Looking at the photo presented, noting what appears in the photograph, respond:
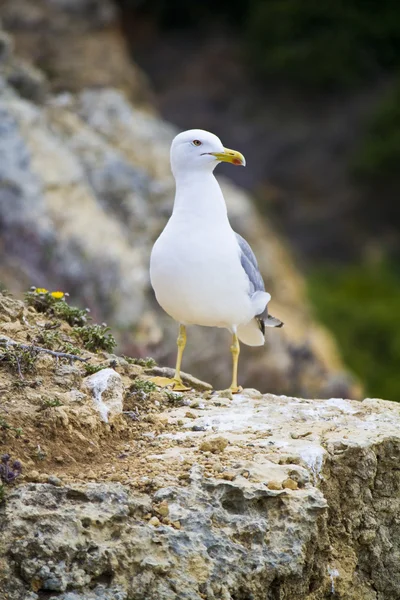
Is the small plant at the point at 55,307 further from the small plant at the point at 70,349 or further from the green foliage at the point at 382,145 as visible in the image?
the green foliage at the point at 382,145

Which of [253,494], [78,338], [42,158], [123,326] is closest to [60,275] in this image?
[123,326]

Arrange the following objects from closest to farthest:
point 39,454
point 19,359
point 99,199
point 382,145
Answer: point 39,454 → point 19,359 → point 99,199 → point 382,145

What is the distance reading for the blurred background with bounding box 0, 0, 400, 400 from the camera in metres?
10.3

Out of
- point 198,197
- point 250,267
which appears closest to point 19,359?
point 198,197

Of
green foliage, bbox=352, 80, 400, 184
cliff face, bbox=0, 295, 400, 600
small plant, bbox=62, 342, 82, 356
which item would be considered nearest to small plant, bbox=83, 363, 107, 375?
cliff face, bbox=0, 295, 400, 600

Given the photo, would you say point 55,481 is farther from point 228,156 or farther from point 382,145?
point 382,145

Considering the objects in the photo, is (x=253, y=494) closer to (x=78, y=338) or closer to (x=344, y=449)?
(x=344, y=449)

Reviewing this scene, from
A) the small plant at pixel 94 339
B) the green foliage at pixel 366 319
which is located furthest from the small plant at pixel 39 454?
the green foliage at pixel 366 319

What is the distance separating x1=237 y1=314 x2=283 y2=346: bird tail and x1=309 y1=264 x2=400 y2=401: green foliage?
9343 mm

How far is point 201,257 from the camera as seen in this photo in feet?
18.2

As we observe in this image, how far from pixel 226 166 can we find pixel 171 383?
734 inches

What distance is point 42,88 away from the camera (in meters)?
12.1

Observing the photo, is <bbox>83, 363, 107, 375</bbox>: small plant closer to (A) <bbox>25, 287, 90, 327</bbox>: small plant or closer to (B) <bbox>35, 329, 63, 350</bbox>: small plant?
(B) <bbox>35, 329, 63, 350</bbox>: small plant

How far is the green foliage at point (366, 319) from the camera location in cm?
1691
